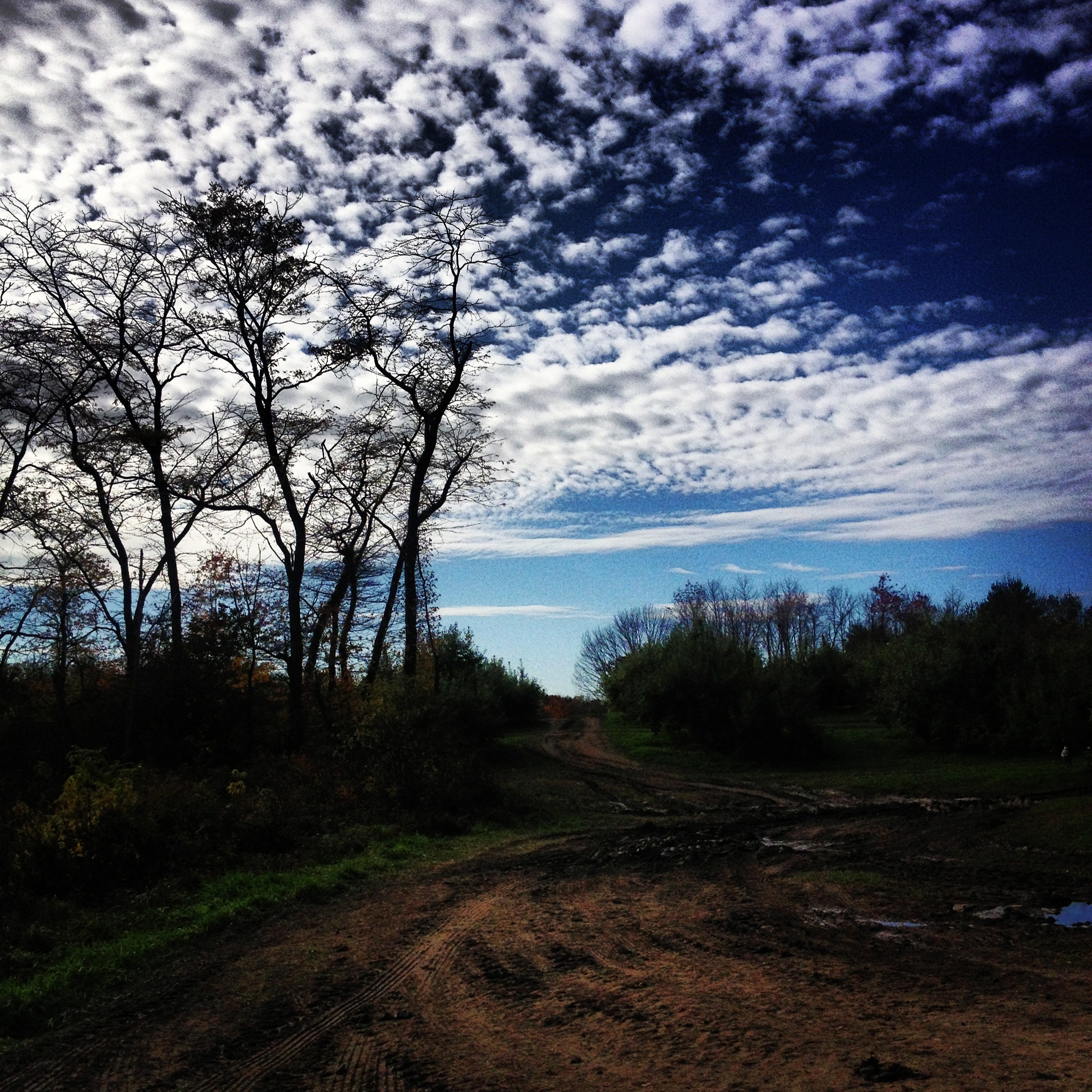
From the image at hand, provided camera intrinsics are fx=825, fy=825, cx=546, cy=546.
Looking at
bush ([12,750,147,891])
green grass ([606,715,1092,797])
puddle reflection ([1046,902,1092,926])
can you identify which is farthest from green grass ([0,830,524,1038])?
green grass ([606,715,1092,797])

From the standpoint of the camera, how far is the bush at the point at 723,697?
25.5 m

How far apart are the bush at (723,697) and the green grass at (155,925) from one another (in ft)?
49.8

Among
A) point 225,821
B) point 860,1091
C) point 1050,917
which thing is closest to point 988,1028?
point 860,1091

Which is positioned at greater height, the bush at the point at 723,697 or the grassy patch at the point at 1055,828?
the bush at the point at 723,697

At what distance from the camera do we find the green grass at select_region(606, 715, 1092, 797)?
17.5m

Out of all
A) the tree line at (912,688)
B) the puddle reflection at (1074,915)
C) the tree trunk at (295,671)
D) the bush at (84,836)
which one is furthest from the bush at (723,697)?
the bush at (84,836)

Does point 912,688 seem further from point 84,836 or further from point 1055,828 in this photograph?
point 84,836

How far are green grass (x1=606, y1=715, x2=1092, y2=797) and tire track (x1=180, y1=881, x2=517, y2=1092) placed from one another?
13.0 m

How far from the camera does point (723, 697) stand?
1089 inches

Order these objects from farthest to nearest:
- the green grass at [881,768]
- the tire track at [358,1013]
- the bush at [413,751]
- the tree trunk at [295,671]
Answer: the tree trunk at [295,671] → the green grass at [881,768] → the bush at [413,751] → the tire track at [358,1013]

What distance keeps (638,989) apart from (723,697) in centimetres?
2230

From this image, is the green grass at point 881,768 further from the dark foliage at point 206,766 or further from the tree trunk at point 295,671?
the tree trunk at point 295,671

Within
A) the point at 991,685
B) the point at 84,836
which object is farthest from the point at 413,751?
the point at 991,685

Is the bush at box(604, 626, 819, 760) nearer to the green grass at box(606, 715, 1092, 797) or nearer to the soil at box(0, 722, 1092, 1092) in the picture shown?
the green grass at box(606, 715, 1092, 797)
